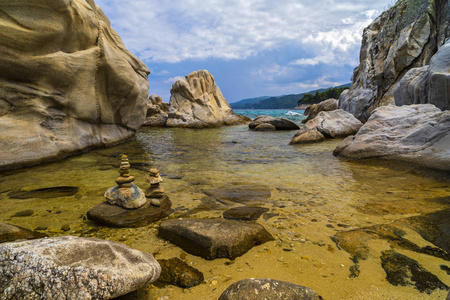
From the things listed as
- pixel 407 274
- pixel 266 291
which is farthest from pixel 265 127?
pixel 266 291

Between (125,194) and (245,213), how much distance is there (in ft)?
6.94

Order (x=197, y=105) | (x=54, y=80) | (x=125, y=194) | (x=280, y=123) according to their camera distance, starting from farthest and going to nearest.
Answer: (x=197, y=105)
(x=280, y=123)
(x=54, y=80)
(x=125, y=194)

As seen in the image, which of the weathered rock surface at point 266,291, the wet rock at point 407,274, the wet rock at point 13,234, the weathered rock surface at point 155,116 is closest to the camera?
the weathered rock surface at point 266,291

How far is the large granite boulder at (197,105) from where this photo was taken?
32656 millimetres

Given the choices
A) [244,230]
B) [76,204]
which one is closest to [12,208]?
[76,204]

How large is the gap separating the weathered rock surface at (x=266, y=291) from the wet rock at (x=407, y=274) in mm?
1109

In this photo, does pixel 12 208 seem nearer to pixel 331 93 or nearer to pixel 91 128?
pixel 91 128

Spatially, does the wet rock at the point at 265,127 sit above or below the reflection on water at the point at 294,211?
above

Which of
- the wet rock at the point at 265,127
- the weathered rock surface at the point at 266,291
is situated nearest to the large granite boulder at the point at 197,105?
the wet rock at the point at 265,127

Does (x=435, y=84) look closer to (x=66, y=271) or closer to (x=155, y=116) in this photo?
(x=66, y=271)

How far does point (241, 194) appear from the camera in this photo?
5.50 meters

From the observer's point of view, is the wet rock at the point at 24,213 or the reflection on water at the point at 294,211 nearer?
the reflection on water at the point at 294,211

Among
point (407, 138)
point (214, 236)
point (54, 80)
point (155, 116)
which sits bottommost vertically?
point (214, 236)

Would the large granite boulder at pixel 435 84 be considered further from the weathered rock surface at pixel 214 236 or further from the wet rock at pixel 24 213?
the wet rock at pixel 24 213
